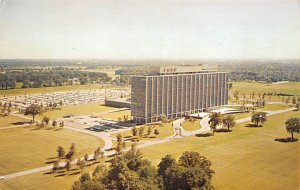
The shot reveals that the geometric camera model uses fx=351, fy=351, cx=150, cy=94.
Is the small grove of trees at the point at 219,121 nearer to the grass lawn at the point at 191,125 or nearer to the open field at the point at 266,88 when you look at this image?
the grass lawn at the point at 191,125

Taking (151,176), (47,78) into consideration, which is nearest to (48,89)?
(47,78)

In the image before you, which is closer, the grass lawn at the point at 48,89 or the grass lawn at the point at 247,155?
the grass lawn at the point at 247,155

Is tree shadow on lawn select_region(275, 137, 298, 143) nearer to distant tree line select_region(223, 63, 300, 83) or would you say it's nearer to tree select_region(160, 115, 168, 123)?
tree select_region(160, 115, 168, 123)

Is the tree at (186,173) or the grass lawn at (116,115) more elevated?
the tree at (186,173)

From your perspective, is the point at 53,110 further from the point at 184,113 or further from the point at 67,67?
the point at 67,67

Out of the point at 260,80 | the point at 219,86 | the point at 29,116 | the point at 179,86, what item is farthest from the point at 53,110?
the point at 260,80

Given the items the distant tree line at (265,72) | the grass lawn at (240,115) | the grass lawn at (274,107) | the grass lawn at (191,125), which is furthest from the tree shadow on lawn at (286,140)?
the distant tree line at (265,72)

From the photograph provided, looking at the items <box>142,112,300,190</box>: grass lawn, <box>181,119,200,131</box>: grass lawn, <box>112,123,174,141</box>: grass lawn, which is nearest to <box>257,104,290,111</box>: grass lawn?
<box>142,112,300,190</box>: grass lawn
